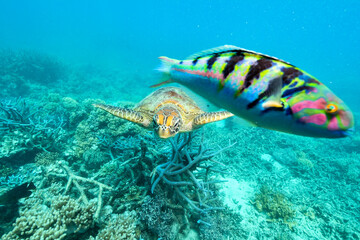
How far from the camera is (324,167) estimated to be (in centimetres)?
726

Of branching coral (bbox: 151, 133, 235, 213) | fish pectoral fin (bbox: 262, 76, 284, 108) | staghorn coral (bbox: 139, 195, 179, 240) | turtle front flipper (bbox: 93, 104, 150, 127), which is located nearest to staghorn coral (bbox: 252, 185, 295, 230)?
branching coral (bbox: 151, 133, 235, 213)

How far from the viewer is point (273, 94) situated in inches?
34.6

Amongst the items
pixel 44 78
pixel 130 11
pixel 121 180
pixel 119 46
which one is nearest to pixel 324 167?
pixel 121 180

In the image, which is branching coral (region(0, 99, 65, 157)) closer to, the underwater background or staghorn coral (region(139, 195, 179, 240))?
the underwater background

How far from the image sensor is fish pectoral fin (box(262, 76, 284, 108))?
2.78 feet

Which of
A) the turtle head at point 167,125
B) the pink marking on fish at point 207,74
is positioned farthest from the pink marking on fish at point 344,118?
the turtle head at point 167,125

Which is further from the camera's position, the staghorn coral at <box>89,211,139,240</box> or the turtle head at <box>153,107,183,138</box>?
the turtle head at <box>153,107,183,138</box>

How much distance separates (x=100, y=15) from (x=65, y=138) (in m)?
149

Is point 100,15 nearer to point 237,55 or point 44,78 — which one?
point 44,78

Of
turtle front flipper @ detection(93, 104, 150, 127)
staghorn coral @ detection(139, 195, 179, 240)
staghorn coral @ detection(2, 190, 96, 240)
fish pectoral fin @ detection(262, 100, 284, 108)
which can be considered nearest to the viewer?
fish pectoral fin @ detection(262, 100, 284, 108)

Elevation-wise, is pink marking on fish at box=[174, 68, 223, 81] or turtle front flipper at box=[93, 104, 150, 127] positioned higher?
pink marking on fish at box=[174, 68, 223, 81]

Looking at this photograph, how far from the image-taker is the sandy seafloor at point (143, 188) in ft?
8.28

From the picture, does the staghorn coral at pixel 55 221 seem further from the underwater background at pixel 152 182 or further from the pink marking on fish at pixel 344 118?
the pink marking on fish at pixel 344 118

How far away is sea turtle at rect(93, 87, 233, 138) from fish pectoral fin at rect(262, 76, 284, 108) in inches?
63.9
